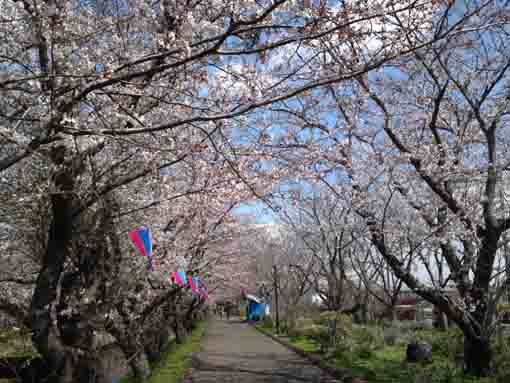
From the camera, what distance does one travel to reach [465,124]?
33.4 feet

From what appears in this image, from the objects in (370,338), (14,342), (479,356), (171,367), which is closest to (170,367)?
(171,367)

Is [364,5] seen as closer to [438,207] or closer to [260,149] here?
[260,149]

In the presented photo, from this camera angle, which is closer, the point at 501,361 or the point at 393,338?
the point at 501,361

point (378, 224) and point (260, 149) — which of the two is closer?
point (260, 149)

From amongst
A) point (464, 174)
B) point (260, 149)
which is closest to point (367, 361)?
point (464, 174)

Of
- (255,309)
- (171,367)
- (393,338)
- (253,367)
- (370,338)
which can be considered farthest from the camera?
(255,309)

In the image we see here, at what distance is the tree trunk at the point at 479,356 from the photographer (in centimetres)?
967

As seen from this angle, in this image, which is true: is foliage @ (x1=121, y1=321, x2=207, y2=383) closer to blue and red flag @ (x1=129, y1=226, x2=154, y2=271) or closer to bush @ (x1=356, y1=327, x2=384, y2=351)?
blue and red flag @ (x1=129, y1=226, x2=154, y2=271)

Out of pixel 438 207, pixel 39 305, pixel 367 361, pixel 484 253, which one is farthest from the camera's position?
pixel 367 361

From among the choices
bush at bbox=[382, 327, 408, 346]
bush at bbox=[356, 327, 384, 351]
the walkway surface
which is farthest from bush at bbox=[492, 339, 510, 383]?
bush at bbox=[382, 327, 408, 346]

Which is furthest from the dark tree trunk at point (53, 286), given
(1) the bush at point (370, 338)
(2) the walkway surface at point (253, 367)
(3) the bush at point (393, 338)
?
(3) the bush at point (393, 338)

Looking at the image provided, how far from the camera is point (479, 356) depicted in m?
9.73

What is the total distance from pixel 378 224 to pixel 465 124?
2.67 m

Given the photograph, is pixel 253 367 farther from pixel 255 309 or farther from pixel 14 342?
pixel 255 309
